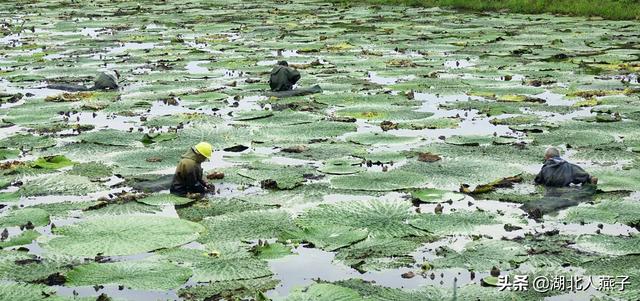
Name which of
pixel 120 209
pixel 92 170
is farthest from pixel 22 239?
pixel 92 170

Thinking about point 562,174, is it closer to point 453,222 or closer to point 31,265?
point 453,222

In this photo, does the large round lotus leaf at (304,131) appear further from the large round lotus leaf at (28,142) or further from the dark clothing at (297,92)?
the large round lotus leaf at (28,142)

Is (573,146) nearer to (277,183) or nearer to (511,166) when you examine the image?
(511,166)

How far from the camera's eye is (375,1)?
30.0m

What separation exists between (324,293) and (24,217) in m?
3.10

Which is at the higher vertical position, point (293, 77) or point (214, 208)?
point (293, 77)

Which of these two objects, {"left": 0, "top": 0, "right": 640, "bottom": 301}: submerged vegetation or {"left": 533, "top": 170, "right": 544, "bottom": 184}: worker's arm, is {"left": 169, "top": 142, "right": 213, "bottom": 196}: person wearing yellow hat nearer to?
{"left": 0, "top": 0, "right": 640, "bottom": 301}: submerged vegetation

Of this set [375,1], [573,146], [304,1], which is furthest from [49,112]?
[304,1]

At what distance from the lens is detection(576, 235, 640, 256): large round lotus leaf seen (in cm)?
625

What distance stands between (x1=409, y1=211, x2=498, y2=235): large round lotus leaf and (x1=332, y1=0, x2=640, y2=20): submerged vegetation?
1707cm

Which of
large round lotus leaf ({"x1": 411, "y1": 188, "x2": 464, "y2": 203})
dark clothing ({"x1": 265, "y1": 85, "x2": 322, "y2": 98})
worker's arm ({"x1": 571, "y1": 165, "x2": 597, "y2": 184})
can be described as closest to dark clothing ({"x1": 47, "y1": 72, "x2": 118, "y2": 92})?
dark clothing ({"x1": 265, "y1": 85, "x2": 322, "y2": 98})

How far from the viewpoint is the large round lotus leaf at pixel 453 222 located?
6797 millimetres

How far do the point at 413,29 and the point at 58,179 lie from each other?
14.9 m

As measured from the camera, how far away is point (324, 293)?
5.52 meters
